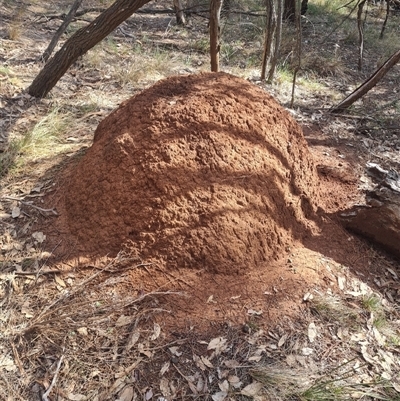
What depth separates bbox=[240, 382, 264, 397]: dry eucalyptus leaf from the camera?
184cm

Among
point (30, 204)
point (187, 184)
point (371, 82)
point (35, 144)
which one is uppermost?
point (371, 82)

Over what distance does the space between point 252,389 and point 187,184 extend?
1059mm

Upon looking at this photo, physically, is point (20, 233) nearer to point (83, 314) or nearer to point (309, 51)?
point (83, 314)

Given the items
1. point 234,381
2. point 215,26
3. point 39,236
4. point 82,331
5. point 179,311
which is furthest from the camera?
point 215,26

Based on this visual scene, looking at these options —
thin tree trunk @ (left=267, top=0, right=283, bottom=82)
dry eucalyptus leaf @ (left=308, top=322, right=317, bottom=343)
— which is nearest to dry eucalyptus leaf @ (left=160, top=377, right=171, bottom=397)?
dry eucalyptus leaf @ (left=308, top=322, right=317, bottom=343)

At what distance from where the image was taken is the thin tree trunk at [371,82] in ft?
13.1

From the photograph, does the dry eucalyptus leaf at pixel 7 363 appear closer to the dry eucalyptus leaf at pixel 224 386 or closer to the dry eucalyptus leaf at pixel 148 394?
the dry eucalyptus leaf at pixel 148 394

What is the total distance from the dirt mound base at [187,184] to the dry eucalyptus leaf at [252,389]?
23.8 inches

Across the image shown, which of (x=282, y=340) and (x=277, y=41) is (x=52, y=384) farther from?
(x=277, y=41)

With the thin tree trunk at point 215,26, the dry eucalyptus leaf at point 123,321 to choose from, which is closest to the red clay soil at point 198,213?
the dry eucalyptus leaf at point 123,321

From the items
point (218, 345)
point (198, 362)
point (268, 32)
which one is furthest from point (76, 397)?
point (268, 32)

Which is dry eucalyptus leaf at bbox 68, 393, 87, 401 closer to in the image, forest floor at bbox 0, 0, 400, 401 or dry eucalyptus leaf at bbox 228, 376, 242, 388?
forest floor at bbox 0, 0, 400, 401

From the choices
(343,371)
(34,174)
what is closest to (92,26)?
(34,174)

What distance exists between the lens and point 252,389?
1.86 metres
